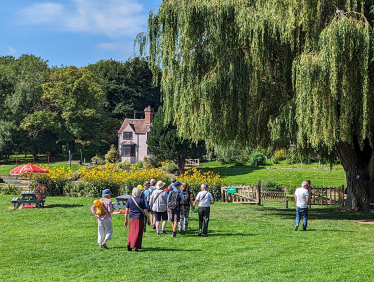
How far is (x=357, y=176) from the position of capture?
22.7 m

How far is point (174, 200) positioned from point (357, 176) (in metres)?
12.1

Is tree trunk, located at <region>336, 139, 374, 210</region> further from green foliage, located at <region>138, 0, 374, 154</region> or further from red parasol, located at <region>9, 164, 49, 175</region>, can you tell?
red parasol, located at <region>9, 164, 49, 175</region>

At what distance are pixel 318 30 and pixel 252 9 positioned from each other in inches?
124

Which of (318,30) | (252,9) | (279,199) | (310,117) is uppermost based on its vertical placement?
(252,9)

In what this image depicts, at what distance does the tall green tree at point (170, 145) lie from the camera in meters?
57.1

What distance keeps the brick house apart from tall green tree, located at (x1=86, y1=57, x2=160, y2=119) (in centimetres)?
1344

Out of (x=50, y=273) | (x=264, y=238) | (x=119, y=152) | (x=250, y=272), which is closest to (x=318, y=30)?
(x=264, y=238)

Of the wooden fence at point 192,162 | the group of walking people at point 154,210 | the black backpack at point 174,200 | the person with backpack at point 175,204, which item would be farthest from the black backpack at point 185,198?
the wooden fence at point 192,162

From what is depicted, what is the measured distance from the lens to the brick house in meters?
73.8

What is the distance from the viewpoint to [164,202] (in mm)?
14625

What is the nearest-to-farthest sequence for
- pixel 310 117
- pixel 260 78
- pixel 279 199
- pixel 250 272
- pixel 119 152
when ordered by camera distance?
pixel 250 272 → pixel 310 117 → pixel 260 78 → pixel 279 199 → pixel 119 152

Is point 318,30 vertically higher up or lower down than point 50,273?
higher up

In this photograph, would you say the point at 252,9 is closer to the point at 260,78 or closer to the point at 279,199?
the point at 260,78

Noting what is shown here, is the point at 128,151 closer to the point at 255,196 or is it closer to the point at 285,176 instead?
the point at 285,176
